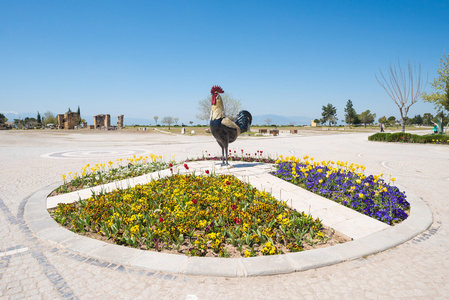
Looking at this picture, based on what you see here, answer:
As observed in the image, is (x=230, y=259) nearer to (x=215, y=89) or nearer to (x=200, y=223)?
(x=200, y=223)

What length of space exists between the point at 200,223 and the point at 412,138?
79.5 feet

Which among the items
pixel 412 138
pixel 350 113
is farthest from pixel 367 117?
pixel 412 138

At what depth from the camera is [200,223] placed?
153 inches

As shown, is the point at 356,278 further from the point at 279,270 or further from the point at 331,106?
the point at 331,106

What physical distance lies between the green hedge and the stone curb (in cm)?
2083

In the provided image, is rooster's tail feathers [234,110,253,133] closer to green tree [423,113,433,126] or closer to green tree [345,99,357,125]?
green tree [345,99,357,125]

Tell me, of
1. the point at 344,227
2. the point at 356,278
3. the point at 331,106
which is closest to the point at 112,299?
the point at 356,278

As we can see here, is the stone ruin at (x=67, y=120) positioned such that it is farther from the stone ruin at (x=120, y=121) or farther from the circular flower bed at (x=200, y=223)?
the circular flower bed at (x=200, y=223)

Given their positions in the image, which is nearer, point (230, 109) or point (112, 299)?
point (112, 299)

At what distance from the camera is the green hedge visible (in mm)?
19462

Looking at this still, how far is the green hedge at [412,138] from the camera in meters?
19.5

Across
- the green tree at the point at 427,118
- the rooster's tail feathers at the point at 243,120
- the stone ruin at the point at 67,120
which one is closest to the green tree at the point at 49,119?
the stone ruin at the point at 67,120

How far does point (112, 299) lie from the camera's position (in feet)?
8.42

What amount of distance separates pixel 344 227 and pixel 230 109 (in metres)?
→ 49.8
